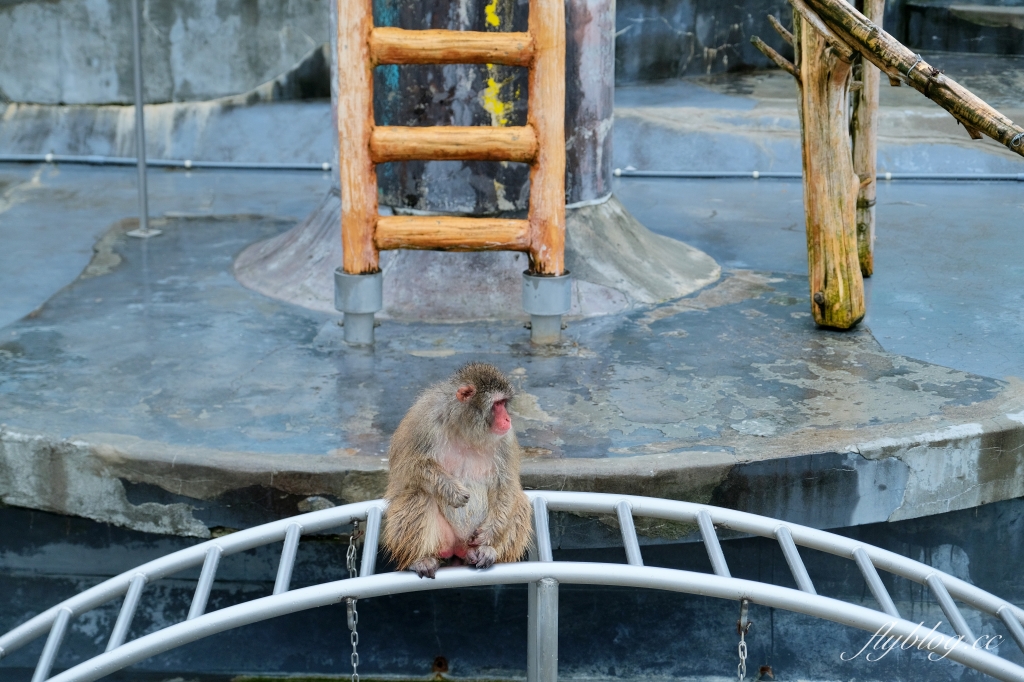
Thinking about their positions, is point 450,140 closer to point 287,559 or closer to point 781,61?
point 781,61

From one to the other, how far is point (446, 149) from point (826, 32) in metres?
1.46

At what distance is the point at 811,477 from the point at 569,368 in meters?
1.07

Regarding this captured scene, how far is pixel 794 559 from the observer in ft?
9.11

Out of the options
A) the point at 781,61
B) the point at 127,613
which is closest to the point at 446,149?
the point at 781,61

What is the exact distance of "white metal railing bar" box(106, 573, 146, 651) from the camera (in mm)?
2637

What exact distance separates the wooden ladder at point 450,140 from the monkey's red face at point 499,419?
1.88 meters

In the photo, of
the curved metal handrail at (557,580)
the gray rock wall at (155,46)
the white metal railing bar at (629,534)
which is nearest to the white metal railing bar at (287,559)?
the curved metal handrail at (557,580)

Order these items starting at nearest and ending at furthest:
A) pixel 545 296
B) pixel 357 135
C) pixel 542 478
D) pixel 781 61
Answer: pixel 542 478 < pixel 357 135 < pixel 545 296 < pixel 781 61

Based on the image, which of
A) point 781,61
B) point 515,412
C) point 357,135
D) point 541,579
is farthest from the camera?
point 781,61

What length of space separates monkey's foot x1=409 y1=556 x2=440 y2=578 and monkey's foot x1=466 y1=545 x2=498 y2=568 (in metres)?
0.09

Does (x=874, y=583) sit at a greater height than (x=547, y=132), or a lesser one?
lesser

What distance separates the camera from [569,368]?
4254mm

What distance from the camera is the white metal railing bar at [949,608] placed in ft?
8.63

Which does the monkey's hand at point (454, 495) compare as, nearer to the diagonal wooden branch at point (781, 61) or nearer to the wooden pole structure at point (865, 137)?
the diagonal wooden branch at point (781, 61)
